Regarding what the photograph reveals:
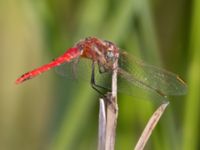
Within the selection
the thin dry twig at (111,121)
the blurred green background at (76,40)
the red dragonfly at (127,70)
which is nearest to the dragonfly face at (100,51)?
the red dragonfly at (127,70)

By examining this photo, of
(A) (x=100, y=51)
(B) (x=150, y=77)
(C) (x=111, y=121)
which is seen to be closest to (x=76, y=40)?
(A) (x=100, y=51)

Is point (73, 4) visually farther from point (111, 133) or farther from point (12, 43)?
point (111, 133)

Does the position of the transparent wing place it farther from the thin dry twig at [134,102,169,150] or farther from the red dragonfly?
the thin dry twig at [134,102,169,150]

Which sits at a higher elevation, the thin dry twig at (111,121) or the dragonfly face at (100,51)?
the dragonfly face at (100,51)

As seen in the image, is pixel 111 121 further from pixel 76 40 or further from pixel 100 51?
pixel 76 40

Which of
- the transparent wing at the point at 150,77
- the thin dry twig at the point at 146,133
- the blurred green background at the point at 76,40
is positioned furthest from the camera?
the blurred green background at the point at 76,40

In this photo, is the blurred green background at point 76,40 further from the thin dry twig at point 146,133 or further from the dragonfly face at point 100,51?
the thin dry twig at point 146,133

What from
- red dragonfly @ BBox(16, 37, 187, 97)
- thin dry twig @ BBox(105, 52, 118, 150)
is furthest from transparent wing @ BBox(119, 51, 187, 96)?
thin dry twig @ BBox(105, 52, 118, 150)
